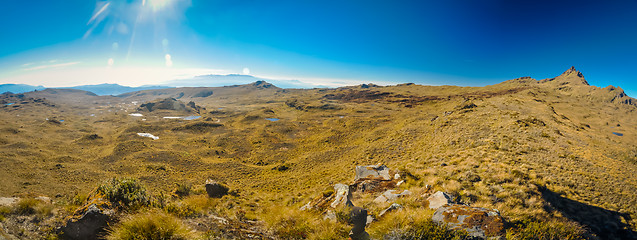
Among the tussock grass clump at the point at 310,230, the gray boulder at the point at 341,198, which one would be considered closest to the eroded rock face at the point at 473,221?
the tussock grass clump at the point at 310,230

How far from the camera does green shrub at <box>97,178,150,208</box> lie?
7.08 metres

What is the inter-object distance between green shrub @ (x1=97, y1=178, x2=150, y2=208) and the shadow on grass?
16.7 meters

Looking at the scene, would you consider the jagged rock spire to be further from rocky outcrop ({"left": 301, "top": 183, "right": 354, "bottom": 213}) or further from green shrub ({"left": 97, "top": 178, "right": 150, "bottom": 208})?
green shrub ({"left": 97, "top": 178, "right": 150, "bottom": 208})

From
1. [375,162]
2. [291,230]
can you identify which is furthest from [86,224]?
[375,162]

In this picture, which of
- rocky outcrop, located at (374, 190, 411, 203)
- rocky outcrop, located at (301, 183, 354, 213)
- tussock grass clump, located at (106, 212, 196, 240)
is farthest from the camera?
rocky outcrop, located at (374, 190, 411, 203)

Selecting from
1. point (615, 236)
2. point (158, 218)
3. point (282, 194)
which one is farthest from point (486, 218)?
point (282, 194)

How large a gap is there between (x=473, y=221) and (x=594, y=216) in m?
7.89

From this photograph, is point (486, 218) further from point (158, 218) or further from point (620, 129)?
point (620, 129)

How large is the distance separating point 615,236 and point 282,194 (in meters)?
18.5

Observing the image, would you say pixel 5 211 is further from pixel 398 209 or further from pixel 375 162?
pixel 375 162

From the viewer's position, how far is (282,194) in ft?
60.9

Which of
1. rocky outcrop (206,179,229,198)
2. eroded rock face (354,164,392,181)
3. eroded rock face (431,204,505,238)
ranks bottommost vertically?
rocky outcrop (206,179,229,198)

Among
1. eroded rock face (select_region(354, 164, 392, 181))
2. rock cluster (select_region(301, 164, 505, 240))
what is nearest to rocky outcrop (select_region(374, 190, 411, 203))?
rock cluster (select_region(301, 164, 505, 240))

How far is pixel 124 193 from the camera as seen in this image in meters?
7.42
